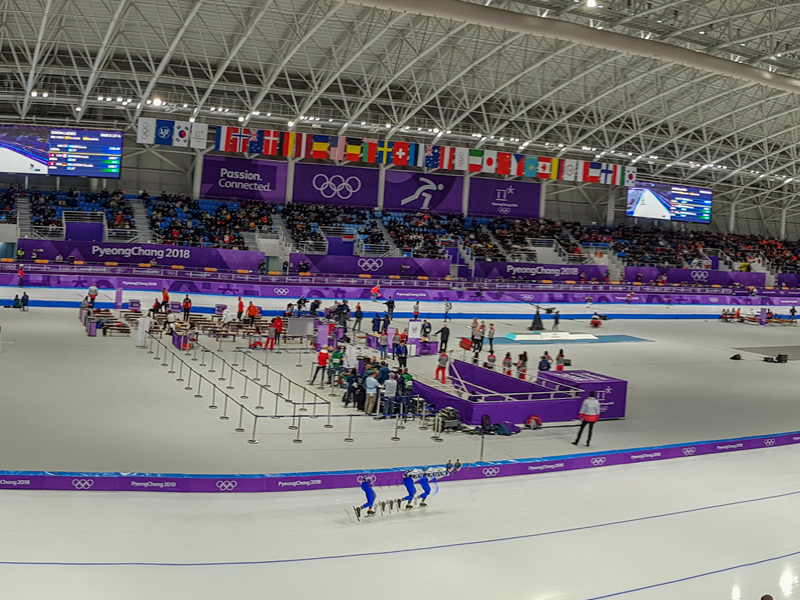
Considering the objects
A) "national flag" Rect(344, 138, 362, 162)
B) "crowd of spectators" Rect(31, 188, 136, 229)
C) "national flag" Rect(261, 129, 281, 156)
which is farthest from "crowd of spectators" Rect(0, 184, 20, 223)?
"national flag" Rect(344, 138, 362, 162)

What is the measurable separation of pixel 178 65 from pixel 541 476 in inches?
1466

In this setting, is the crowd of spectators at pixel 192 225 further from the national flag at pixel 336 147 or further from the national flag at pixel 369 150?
the national flag at pixel 369 150

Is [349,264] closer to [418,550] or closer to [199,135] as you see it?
[199,135]

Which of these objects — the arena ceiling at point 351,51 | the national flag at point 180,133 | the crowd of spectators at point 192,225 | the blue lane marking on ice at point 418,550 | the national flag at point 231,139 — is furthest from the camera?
the crowd of spectators at point 192,225

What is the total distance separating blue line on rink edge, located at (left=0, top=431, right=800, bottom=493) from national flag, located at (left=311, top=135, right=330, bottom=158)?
34.5 metres

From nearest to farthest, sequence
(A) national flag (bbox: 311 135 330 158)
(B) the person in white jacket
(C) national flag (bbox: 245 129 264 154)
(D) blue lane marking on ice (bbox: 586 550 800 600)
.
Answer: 1. (D) blue lane marking on ice (bbox: 586 550 800 600)
2. (B) the person in white jacket
3. (C) national flag (bbox: 245 129 264 154)
4. (A) national flag (bbox: 311 135 330 158)

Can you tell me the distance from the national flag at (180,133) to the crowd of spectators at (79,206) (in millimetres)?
5334

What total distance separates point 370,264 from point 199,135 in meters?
12.1

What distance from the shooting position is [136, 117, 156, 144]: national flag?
4331cm

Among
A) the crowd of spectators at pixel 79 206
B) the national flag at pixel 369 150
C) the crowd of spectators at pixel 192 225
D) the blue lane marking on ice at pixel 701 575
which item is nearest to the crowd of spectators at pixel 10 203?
the crowd of spectators at pixel 79 206

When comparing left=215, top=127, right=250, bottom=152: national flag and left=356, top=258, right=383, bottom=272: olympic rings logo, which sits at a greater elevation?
left=215, top=127, right=250, bottom=152: national flag

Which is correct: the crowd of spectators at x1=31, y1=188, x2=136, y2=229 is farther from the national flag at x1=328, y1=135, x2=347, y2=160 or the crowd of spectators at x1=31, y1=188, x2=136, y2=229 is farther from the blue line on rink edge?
the blue line on rink edge

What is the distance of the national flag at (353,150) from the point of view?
48438 mm

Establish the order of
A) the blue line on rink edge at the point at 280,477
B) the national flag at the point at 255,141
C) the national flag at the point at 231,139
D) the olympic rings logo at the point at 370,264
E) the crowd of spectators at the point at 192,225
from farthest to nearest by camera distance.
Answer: the olympic rings logo at the point at 370,264 < the national flag at the point at 255,141 < the crowd of spectators at the point at 192,225 < the national flag at the point at 231,139 < the blue line on rink edge at the point at 280,477
